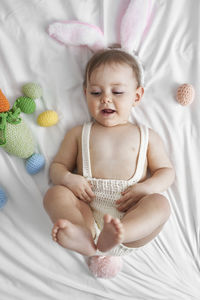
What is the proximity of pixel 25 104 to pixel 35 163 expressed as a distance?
0.23 meters

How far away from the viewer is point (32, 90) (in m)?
1.18

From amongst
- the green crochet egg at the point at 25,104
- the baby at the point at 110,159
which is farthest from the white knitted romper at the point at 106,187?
the green crochet egg at the point at 25,104

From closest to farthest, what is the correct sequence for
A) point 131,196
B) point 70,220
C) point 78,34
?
point 70,220 < point 131,196 < point 78,34

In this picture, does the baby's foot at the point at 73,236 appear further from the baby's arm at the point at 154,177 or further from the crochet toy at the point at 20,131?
the crochet toy at the point at 20,131

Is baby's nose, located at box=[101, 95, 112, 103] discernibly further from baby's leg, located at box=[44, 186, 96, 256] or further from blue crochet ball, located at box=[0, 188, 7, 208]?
blue crochet ball, located at box=[0, 188, 7, 208]

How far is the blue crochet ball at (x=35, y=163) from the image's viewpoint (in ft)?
3.83

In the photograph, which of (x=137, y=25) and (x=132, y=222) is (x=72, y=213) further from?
(x=137, y=25)

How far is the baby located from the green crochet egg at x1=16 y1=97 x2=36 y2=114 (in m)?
0.18

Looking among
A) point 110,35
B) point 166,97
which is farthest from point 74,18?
point 166,97

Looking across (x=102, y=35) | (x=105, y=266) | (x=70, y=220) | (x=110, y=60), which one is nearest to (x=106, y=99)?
(x=110, y=60)

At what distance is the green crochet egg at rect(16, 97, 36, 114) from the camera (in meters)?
1.18

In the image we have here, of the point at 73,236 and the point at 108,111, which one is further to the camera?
the point at 108,111

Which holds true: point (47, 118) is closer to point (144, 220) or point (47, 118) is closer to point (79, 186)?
point (79, 186)

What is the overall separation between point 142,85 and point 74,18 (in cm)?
38
